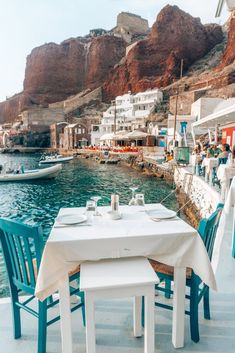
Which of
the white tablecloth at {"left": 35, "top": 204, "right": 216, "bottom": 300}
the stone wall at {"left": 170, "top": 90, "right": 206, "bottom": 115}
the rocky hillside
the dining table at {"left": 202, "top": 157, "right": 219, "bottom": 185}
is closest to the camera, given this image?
the white tablecloth at {"left": 35, "top": 204, "right": 216, "bottom": 300}

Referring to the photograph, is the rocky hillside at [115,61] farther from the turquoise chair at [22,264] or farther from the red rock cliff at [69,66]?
the turquoise chair at [22,264]

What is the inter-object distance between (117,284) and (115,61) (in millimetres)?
79113

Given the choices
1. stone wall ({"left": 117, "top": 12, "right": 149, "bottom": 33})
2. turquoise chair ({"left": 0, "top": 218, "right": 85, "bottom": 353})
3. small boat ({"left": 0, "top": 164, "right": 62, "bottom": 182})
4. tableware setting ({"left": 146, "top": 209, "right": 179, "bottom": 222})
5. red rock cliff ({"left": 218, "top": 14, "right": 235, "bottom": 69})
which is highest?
stone wall ({"left": 117, "top": 12, "right": 149, "bottom": 33})

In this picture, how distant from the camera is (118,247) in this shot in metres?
1.62

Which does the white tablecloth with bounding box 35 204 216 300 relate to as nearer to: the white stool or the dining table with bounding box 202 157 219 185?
the white stool

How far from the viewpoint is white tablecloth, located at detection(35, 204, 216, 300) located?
5.14ft

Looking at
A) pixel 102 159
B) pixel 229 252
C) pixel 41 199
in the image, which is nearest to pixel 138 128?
pixel 102 159

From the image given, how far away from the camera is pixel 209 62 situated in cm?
5438

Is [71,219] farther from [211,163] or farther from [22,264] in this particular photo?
[211,163]

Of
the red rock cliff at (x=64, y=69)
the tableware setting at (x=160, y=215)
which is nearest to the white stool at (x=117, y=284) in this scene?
the tableware setting at (x=160, y=215)

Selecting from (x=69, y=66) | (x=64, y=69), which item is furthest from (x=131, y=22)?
(x=64, y=69)

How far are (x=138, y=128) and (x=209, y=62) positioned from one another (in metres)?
31.6

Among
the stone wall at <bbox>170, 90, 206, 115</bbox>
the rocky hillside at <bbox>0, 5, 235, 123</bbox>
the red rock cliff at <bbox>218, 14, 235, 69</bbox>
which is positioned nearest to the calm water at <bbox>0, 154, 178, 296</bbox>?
the stone wall at <bbox>170, 90, 206, 115</bbox>

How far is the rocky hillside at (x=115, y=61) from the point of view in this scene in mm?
58156
